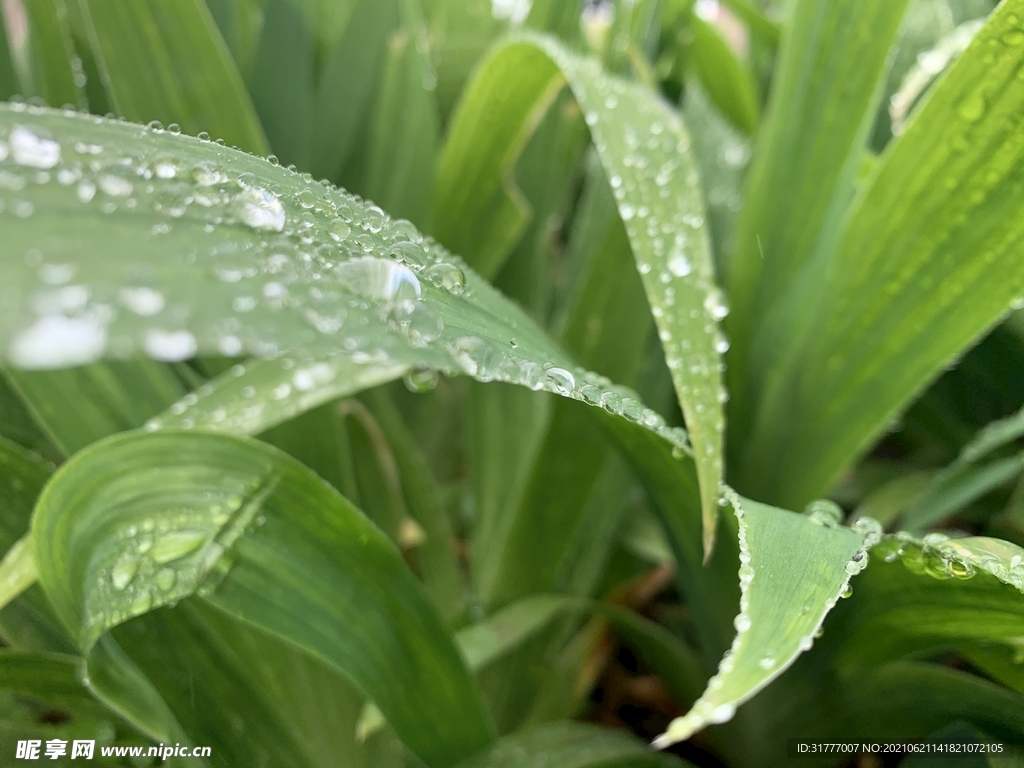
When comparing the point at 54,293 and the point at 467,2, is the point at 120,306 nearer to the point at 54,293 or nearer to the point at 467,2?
the point at 54,293

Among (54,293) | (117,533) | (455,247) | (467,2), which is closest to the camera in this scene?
(54,293)

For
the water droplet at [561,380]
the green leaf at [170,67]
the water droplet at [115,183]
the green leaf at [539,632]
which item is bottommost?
the green leaf at [539,632]

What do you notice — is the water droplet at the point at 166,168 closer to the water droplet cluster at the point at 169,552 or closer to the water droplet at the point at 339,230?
the water droplet at the point at 339,230

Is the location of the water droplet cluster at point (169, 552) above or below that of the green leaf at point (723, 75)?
below

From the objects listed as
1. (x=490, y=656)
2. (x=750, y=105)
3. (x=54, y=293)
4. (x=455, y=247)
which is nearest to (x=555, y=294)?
(x=455, y=247)

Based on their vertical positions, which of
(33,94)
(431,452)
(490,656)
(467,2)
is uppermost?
(467,2)

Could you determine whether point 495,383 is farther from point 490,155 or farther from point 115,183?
point 115,183

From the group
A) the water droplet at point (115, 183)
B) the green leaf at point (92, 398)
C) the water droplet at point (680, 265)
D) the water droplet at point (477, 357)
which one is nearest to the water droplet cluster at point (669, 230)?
the water droplet at point (680, 265)

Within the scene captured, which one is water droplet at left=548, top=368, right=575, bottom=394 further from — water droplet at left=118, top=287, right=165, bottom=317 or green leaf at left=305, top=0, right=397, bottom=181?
green leaf at left=305, top=0, right=397, bottom=181
